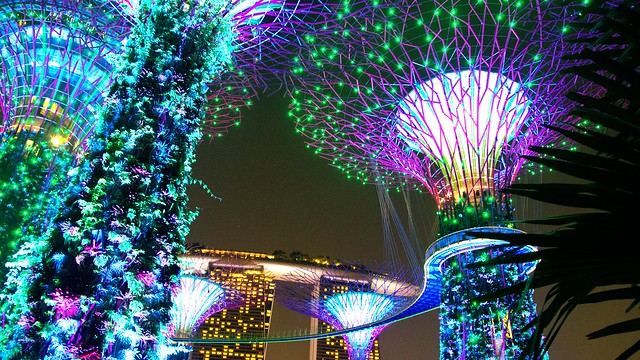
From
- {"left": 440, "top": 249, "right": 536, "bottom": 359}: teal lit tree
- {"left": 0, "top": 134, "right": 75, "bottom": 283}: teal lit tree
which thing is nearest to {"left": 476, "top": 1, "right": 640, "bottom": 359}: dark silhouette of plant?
{"left": 0, "top": 134, "right": 75, "bottom": 283}: teal lit tree

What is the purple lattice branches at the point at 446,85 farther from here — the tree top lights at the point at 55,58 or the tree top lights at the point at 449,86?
the tree top lights at the point at 55,58

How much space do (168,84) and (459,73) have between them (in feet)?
35.1

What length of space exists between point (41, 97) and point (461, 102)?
39.5 ft

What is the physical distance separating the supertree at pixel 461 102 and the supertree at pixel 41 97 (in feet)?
18.4

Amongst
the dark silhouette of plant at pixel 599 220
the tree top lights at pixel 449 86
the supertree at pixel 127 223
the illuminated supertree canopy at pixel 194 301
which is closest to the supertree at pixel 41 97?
the supertree at pixel 127 223

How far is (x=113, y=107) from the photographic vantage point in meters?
7.26

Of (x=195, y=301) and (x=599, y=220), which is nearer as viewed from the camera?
(x=599, y=220)

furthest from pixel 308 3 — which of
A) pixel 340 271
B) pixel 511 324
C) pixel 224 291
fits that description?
pixel 340 271

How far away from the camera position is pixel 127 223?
21.7 ft

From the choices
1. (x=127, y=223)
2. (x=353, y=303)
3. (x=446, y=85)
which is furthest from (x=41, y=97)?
(x=353, y=303)

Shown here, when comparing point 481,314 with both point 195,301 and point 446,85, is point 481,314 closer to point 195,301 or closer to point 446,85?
point 446,85

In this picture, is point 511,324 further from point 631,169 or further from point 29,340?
point 631,169

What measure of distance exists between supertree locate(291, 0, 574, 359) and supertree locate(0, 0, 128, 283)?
5.61m

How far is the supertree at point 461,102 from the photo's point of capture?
15211 mm
